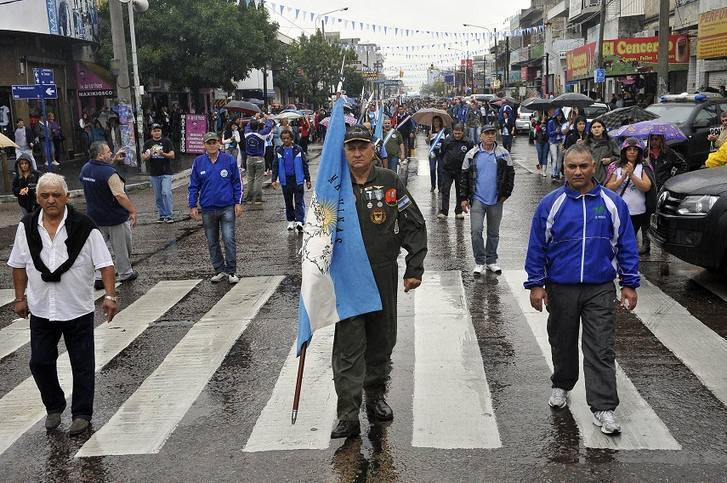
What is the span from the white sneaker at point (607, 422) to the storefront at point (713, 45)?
23.8 meters

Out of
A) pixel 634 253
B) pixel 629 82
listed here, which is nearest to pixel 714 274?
pixel 634 253

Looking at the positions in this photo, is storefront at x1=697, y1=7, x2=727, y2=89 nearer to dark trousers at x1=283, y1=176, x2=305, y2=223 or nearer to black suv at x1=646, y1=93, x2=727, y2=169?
black suv at x1=646, y1=93, x2=727, y2=169

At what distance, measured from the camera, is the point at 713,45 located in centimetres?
2689

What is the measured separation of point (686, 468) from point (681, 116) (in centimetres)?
1566

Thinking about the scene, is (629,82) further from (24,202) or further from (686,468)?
(686,468)

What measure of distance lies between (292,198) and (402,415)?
8429 mm

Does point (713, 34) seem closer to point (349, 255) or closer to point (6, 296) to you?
point (6, 296)

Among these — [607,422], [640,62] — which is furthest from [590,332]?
[640,62]

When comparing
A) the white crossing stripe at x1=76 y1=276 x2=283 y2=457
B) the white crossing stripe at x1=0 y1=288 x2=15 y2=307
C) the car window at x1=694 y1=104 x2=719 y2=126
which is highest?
the car window at x1=694 y1=104 x2=719 y2=126

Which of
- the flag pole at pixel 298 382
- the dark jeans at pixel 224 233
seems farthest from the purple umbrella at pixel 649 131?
the flag pole at pixel 298 382

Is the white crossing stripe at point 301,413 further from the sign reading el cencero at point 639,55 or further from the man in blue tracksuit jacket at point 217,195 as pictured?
the sign reading el cencero at point 639,55

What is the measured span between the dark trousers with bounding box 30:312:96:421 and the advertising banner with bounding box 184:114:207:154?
19697 mm

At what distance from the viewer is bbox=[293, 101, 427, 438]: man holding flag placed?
5.18m

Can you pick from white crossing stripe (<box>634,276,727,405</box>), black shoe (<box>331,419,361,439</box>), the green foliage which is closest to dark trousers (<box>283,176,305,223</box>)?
white crossing stripe (<box>634,276,727,405</box>)
